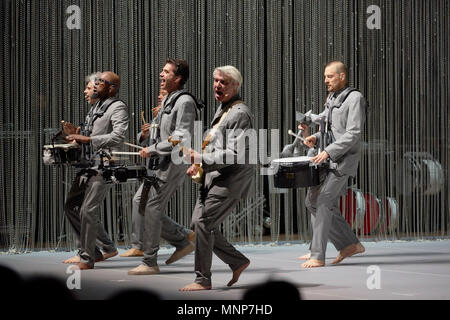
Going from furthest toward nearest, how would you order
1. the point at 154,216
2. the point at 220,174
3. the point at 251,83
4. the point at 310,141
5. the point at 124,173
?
the point at 251,83
the point at 310,141
the point at 124,173
the point at 154,216
the point at 220,174

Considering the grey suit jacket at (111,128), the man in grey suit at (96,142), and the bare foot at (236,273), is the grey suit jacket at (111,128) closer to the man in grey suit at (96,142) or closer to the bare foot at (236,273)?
the man in grey suit at (96,142)

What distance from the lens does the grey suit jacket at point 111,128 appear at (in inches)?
247

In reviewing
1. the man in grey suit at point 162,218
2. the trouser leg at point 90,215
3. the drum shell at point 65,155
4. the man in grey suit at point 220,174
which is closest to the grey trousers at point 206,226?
the man in grey suit at point 220,174

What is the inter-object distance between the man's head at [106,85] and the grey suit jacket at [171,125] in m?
0.64

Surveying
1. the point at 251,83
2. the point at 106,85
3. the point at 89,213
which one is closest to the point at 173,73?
the point at 106,85

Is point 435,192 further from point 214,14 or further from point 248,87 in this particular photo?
point 214,14

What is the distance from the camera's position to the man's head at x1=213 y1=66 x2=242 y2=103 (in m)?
5.22

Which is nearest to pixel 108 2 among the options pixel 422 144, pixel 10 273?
pixel 422 144

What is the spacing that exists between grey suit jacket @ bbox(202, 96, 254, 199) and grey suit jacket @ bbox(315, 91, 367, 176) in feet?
4.31

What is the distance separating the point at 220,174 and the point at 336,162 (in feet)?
5.14

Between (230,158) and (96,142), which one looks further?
(96,142)

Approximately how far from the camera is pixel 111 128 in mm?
6445

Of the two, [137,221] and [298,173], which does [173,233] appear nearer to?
[137,221]

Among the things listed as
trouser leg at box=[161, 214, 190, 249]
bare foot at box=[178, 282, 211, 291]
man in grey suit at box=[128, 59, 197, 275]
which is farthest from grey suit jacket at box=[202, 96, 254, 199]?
trouser leg at box=[161, 214, 190, 249]
